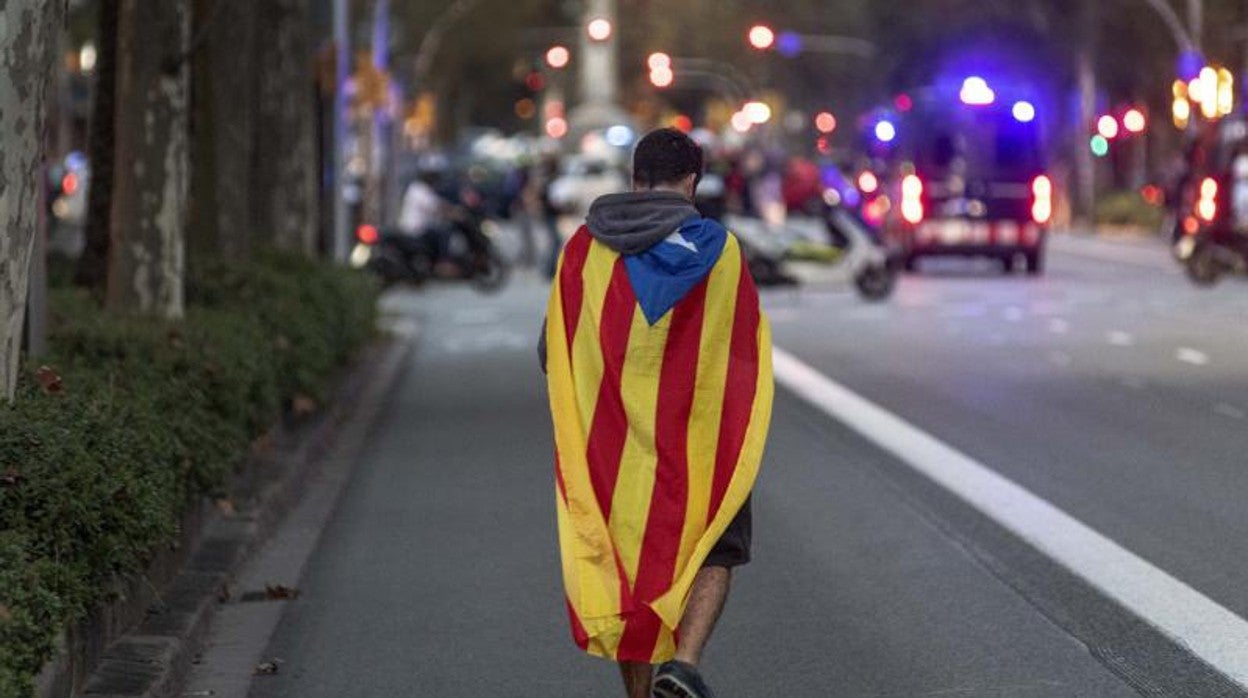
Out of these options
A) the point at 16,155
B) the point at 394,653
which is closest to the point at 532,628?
the point at 394,653

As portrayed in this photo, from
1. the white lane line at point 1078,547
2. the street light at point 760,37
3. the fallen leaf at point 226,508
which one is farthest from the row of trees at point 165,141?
the street light at point 760,37

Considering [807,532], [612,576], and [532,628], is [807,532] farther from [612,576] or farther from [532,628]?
[612,576]

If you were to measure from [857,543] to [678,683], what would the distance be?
192 inches

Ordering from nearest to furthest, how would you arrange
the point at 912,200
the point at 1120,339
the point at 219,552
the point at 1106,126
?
the point at 219,552
the point at 1120,339
the point at 912,200
the point at 1106,126

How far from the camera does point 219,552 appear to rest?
11039 mm

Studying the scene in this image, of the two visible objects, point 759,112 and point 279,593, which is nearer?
point 279,593

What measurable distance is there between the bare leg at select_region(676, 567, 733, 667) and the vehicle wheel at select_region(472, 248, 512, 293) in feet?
100

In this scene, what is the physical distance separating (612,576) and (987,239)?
3447cm

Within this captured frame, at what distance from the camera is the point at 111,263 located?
15.3 meters

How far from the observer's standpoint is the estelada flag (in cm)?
696

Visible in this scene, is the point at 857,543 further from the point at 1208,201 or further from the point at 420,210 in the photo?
the point at 420,210

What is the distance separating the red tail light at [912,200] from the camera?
135 feet

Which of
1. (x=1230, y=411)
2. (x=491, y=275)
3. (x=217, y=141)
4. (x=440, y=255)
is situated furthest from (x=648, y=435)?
(x=440, y=255)

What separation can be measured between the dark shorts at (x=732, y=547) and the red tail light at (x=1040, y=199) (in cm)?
3467
